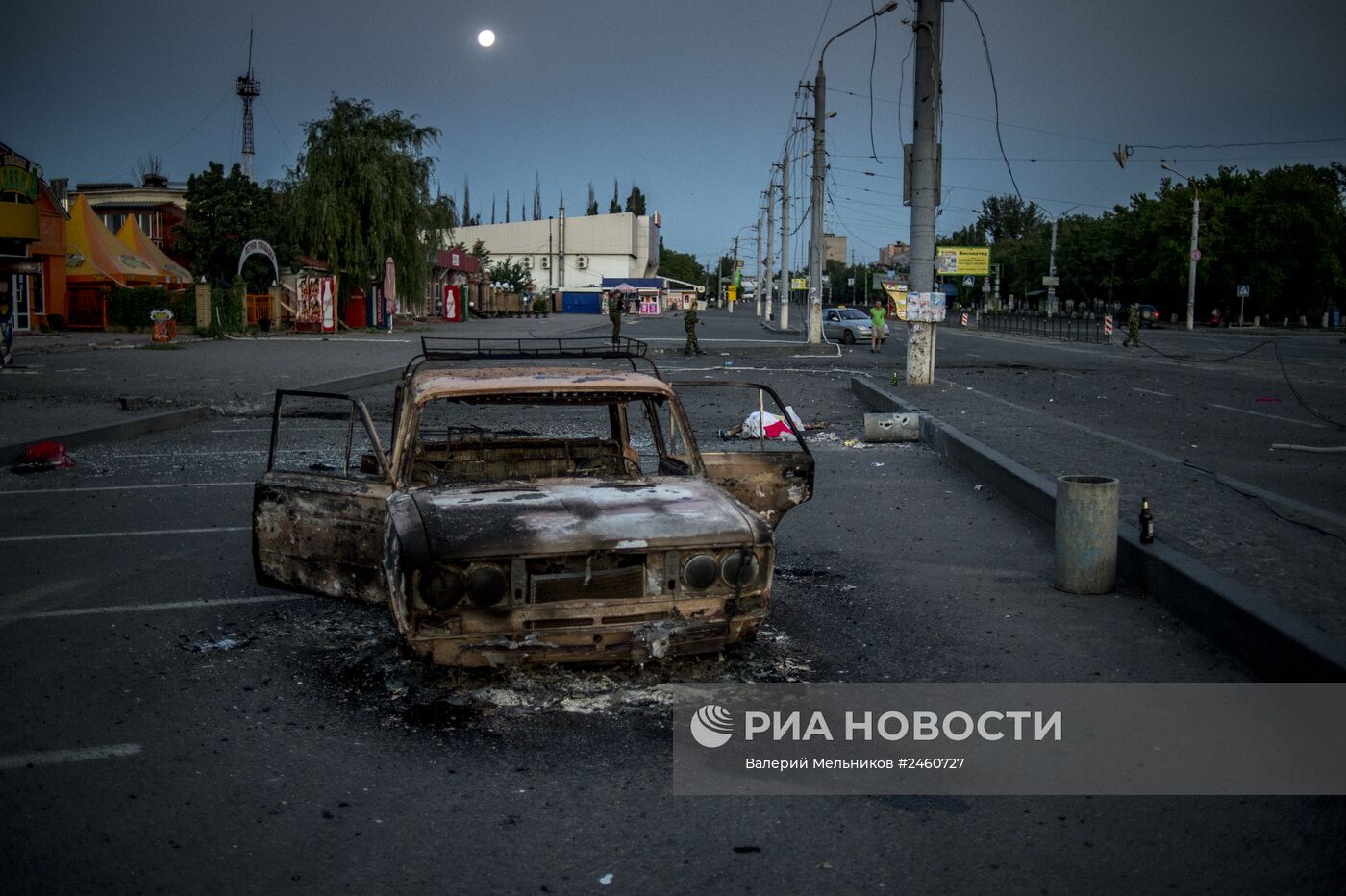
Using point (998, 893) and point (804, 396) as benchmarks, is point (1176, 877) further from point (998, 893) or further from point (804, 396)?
point (804, 396)

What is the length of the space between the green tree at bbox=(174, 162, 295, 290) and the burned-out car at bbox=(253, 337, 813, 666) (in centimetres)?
5548

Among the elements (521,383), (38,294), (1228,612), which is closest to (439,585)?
(521,383)

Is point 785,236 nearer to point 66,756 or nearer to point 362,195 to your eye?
point 362,195

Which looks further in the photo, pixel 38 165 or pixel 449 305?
pixel 449 305

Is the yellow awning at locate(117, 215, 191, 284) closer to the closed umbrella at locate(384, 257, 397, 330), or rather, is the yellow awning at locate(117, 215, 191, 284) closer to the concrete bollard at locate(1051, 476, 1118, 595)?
the closed umbrella at locate(384, 257, 397, 330)

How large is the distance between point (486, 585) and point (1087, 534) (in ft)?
12.4

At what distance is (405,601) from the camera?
470 cm

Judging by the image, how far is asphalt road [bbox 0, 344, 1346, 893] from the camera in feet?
11.3

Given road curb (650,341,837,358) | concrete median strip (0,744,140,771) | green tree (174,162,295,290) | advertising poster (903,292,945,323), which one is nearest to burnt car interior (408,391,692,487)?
concrete median strip (0,744,140,771)

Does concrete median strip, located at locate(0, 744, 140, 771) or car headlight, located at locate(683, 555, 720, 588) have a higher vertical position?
car headlight, located at locate(683, 555, 720, 588)

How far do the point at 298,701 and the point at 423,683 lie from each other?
52 centimetres

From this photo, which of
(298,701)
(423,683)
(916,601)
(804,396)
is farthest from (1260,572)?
(804,396)

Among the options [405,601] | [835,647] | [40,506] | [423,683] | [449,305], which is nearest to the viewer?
[405,601]

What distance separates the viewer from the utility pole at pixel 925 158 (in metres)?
21.5
